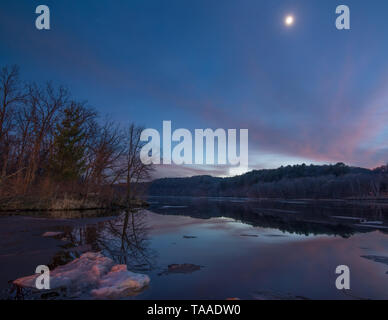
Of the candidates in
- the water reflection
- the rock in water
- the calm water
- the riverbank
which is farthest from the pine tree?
the rock in water

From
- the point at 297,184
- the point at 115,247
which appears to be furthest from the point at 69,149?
the point at 297,184

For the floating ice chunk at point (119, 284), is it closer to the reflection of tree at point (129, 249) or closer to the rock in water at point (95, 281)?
the rock in water at point (95, 281)

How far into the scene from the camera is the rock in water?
4199 mm

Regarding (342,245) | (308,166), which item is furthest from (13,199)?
(308,166)

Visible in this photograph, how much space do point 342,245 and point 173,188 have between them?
15715 cm

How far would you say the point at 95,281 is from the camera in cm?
462

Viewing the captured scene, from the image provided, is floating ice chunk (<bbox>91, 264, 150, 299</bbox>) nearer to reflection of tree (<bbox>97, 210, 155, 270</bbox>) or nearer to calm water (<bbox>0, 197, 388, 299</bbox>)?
calm water (<bbox>0, 197, 388, 299</bbox>)

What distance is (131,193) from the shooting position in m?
33.5

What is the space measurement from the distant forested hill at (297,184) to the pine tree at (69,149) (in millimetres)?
13001

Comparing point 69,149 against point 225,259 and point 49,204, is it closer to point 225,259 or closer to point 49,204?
point 49,204

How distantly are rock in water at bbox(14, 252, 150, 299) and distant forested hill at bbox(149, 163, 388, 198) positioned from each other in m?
32.1

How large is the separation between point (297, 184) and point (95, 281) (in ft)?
331
